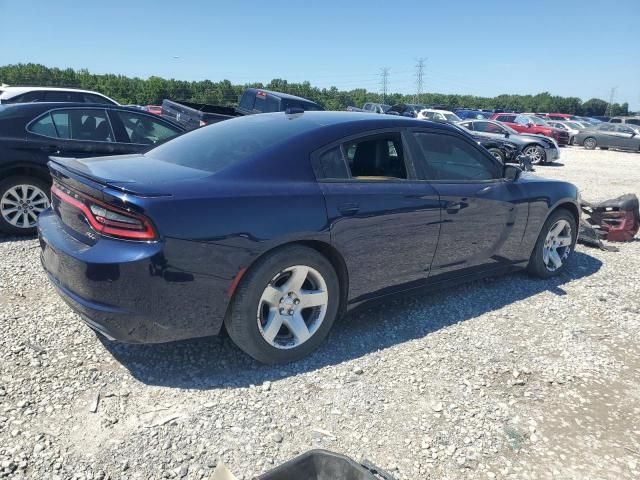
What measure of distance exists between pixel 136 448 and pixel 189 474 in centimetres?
32

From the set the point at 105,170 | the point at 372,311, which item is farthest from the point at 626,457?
the point at 105,170

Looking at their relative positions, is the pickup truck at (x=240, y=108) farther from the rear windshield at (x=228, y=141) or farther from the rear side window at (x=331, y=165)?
the rear side window at (x=331, y=165)

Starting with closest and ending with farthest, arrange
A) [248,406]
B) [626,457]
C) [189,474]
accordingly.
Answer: [189,474] < [626,457] < [248,406]

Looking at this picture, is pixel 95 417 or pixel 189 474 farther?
pixel 95 417

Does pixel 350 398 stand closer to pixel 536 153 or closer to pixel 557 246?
pixel 557 246

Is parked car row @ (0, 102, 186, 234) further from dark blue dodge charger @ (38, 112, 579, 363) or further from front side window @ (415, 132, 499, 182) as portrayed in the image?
front side window @ (415, 132, 499, 182)

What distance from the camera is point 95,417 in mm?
2531

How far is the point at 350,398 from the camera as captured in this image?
111 inches

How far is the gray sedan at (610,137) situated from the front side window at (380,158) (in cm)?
2636

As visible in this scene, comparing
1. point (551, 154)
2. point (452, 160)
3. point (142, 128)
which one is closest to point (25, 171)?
point (142, 128)

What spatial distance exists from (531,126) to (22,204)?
2370 cm

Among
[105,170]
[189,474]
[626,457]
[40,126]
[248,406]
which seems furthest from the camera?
[40,126]

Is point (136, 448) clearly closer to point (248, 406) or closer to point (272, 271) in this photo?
point (248, 406)

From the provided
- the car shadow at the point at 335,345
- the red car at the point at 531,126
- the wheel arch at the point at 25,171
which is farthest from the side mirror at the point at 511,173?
the red car at the point at 531,126
